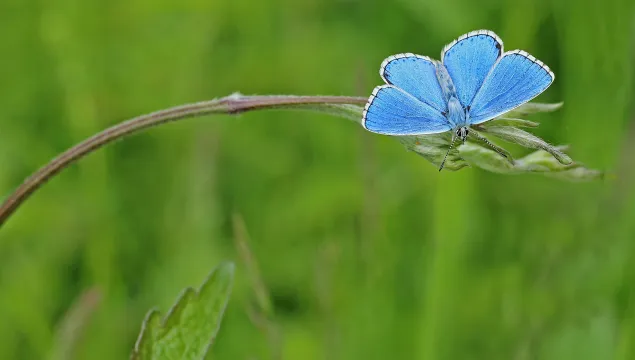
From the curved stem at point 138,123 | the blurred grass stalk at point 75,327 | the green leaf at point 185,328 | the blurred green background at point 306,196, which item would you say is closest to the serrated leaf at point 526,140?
the curved stem at point 138,123

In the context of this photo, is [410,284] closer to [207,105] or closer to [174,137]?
[174,137]

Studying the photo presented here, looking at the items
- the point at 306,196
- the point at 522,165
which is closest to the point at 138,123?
the point at 522,165

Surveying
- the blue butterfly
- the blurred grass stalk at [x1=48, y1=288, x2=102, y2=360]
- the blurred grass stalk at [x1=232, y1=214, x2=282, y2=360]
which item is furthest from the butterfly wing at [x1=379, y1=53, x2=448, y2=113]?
the blurred grass stalk at [x1=48, y1=288, x2=102, y2=360]

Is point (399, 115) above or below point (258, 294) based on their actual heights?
above

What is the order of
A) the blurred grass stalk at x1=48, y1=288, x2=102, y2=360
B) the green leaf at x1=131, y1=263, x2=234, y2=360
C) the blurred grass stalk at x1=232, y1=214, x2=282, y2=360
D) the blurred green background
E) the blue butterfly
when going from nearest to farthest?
the blue butterfly < the green leaf at x1=131, y1=263, x2=234, y2=360 < the blurred grass stalk at x1=232, y1=214, x2=282, y2=360 < the blurred grass stalk at x1=48, y1=288, x2=102, y2=360 < the blurred green background

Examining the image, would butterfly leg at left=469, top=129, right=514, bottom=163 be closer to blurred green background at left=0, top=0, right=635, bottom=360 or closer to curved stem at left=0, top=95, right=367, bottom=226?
curved stem at left=0, top=95, right=367, bottom=226

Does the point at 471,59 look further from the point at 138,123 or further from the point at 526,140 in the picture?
the point at 138,123
